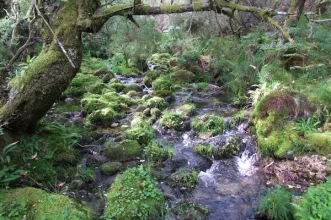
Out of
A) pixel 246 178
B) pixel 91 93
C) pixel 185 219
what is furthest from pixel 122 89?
pixel 185 219

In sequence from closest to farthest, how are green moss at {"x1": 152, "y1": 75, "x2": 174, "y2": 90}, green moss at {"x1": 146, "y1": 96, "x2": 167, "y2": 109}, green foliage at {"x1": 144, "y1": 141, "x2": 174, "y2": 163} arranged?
green foliage at {"x1": 144, "y1": 141, "x2": 174, "y2": 163}, green moss at {"x1": 146, "y1": 96, "x2": 167, "y2": 109}, green moss at {"x1": 152, "y1": 75, "x2": 174, "y2": 90}

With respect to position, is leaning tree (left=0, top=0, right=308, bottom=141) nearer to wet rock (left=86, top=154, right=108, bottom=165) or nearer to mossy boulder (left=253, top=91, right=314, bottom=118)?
wet rock (left=86, top=154, right=108, bottom=165)

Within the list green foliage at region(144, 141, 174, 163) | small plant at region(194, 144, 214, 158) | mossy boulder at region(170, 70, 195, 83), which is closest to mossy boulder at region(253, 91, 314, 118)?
small plant at region(194, 144, 214, 158)

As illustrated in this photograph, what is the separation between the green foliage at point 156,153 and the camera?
20.4 ft

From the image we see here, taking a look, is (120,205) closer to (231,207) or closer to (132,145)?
(231,207)

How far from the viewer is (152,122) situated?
8266 millimetres

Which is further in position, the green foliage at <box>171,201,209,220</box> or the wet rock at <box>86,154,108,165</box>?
the wet rock at <box>86,154,108,165</box>

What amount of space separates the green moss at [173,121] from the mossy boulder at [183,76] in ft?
15.4

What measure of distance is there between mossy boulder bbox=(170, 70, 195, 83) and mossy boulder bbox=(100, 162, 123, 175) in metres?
7.33

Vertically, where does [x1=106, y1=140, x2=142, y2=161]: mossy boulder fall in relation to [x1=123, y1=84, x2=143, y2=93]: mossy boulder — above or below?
above

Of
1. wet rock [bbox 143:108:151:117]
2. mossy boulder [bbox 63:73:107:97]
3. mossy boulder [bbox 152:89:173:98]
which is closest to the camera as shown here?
wet rock [bbox 143:108:151:117]

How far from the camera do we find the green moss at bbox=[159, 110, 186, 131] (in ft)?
25.5

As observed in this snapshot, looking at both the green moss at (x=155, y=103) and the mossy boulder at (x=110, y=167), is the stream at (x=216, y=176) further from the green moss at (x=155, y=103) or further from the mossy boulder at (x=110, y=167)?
the green moss at (x=155, y=103)

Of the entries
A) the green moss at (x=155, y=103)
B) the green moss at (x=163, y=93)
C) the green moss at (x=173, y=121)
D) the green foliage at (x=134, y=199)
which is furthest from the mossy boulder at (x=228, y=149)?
the green moss at (x=163, y=93)
